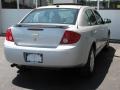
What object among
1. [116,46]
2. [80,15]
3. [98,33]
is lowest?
[116,46]

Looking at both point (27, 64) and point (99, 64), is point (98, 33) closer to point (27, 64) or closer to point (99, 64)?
point (99, 64)

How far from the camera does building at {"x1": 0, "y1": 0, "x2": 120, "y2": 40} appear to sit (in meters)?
11.6

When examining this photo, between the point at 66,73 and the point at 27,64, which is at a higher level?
the point at 27,64

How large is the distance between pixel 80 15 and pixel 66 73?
1391 mm

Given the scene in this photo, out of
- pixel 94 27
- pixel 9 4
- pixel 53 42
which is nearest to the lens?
pixel 53 42

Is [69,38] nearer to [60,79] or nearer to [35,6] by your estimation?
[60,79]

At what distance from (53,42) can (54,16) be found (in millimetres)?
1017

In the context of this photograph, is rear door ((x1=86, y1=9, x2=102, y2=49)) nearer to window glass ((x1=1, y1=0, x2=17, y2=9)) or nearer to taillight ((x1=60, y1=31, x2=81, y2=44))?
taillight ((x1=60, y1=31, x2=81, y2=44))

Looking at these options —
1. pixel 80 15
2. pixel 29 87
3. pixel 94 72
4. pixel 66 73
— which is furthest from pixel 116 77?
pixel 29 87

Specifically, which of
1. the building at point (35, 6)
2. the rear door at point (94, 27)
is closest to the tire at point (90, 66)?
the rear door at point (94, 27)

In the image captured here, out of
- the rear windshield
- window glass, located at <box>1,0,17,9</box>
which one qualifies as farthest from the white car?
window glass, located at <box>1,0,17,9</box>

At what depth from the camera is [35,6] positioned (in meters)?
13.1

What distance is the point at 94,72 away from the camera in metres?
6.82

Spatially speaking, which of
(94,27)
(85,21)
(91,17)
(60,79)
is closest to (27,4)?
(91,17)
